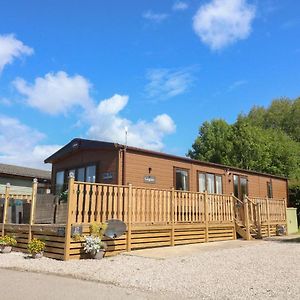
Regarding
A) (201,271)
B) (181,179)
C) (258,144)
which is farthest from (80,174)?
(258,144)

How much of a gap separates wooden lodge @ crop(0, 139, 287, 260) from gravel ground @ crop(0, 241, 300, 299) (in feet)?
3.24

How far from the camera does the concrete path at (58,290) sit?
6.11 metres

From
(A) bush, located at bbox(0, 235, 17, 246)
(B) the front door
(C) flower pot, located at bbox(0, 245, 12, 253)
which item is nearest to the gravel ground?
(C) flower pot, located at bbox(0, 245, 12, 253)

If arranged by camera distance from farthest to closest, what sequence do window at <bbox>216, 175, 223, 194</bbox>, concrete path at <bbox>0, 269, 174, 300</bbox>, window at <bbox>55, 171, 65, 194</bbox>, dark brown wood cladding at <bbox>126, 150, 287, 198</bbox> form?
window at <bbox>216, 175, 223, 194</bbox>, window at <bbox>55, 171, 65, 194</bbox>, dark brown wood cladding at <bbox>126, 150, 287, 198</bbox>, concrete path at <bbox>0, 269, 174, 300</bbox>

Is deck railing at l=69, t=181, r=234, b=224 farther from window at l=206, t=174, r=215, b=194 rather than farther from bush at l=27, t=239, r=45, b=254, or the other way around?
window at l=206, t=174, r=215, b=194

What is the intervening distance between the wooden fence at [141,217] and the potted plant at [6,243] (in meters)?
0.25

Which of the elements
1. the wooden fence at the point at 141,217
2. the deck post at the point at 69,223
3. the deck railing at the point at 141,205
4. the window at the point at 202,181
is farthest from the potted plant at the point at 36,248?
the window at the point at 202,181

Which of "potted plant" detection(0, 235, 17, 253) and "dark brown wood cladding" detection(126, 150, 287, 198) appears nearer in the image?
"potted plant" detection(0, 235, 17, 253)

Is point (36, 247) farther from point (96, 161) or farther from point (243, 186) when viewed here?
point (243, 186)

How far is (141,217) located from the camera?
1177 centimetres

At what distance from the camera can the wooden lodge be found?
1043 centimetres

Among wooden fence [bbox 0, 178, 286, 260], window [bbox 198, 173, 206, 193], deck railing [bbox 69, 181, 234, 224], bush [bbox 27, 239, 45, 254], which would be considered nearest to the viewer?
wooden fence [bbox 0, 178, 286, 260]

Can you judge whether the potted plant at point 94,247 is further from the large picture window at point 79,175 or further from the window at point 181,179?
the window at point 181,179

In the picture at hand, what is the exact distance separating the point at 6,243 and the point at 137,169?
5.24m
